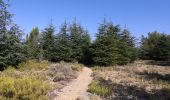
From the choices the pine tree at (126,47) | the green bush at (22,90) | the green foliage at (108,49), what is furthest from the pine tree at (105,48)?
the green bush at (22,90)

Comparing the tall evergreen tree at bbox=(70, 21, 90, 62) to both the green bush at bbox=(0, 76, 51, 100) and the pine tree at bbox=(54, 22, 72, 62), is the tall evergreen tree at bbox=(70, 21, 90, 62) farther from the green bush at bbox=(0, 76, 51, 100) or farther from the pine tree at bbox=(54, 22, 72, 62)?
the green bush at bbox=(0, 76, 51, 100)

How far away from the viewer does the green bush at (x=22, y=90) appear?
1337 cm

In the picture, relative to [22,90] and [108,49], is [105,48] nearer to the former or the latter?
[108,49]

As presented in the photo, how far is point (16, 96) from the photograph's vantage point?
1335cm

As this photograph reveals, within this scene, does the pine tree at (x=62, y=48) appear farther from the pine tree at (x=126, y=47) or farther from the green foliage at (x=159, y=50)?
the green foliage at (x=159, y=50)

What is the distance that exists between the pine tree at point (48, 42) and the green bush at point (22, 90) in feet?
78.1

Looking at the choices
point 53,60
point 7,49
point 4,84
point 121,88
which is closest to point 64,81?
point 121,88

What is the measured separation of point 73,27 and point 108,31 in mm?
5687

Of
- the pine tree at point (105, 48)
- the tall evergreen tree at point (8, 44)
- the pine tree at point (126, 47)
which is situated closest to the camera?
the tall evergreen tree at point (8, 44)

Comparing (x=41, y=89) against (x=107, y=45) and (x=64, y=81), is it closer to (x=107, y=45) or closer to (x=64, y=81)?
(x=64, y=81)

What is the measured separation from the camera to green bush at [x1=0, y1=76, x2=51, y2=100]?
1337cm

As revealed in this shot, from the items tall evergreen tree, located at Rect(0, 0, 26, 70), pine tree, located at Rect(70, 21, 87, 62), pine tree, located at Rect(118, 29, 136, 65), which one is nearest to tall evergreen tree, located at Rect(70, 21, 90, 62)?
pine tree, located at Rect(70, 21, 87, 62)

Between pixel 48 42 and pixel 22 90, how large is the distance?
2608 centimetres

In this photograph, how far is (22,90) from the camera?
1382cm
